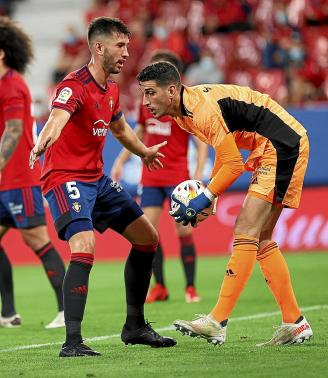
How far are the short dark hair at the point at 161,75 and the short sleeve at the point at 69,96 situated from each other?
442 mm

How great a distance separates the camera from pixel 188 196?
7.13 meters

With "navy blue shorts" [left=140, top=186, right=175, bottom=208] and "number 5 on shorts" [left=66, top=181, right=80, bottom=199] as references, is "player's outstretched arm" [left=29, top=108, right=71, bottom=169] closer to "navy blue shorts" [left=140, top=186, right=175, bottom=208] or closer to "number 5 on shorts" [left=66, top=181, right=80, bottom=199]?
"number 5 on shorts" [left=66, top=181, right=80, bottom=199]

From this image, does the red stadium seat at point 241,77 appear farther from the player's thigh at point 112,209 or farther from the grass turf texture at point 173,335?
the player's thigh at point 112,209

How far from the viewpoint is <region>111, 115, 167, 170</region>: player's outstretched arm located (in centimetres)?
782

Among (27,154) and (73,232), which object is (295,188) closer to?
(73,232)

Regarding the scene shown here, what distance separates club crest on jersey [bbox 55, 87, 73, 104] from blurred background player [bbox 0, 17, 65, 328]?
2119 mm

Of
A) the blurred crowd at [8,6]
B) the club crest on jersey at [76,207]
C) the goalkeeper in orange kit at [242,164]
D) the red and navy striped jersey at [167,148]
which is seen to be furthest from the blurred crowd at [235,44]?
the club crest on jersey at [76,207]

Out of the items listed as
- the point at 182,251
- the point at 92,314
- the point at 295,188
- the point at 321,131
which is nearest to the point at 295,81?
the point at 321,131

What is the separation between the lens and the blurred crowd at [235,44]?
18938 millimetres

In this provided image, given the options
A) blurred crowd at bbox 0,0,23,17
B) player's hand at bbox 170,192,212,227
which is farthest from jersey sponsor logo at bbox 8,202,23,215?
blurred crowd at bbox 0,0,23,17

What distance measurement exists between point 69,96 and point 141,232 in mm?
1160

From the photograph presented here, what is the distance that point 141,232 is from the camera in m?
7.49

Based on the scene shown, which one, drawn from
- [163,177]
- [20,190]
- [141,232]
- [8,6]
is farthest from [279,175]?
[8,6]

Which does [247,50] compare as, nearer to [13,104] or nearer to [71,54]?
[71,54]
